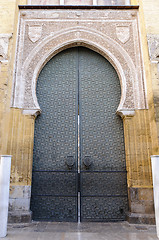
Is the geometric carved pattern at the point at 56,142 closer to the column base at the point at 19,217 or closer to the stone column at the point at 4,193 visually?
the column base at the point at 19,217

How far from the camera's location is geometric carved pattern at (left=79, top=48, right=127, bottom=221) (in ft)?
13.8

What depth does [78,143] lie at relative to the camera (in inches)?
185

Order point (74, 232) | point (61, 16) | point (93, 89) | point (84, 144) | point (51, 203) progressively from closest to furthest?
point (74, 232) < point (51, 203) < point (84, 144) < point (93, 89) < point (61, 16)

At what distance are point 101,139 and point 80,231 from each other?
1.90m

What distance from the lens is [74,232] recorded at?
3.43m

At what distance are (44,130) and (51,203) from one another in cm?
158

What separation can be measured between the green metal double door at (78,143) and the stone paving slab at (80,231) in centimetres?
31

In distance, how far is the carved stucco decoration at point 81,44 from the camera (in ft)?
14.9

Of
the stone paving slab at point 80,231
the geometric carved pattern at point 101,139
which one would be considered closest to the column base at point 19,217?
the stone paving slab at point 80,231

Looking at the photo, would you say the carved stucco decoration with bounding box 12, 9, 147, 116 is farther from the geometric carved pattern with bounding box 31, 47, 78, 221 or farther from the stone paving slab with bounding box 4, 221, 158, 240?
the stone paving slab with bounding box 4, 221, 158, 240

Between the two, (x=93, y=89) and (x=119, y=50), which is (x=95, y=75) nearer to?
(x=93, y=89)

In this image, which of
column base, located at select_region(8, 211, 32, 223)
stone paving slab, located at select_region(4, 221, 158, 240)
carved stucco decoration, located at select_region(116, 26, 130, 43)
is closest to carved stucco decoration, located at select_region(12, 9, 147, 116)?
carved stucco decoration, located at select_region(116, 26, 130, 43)

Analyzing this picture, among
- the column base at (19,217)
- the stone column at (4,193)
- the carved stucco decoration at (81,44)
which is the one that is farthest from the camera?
the carved stucco decoration at (81,44)

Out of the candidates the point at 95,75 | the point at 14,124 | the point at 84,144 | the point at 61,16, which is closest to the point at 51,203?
the point at 84,144
